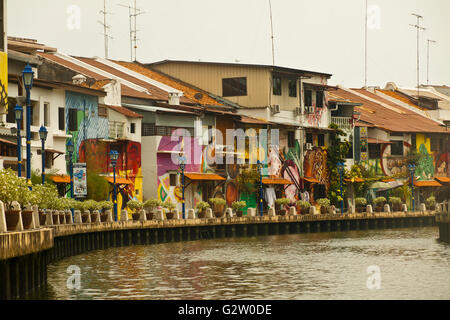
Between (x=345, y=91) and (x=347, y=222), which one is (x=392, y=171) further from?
(x=347, y=222)

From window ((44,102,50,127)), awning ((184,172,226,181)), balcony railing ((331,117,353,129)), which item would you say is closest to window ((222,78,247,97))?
awning ((184,172,226,181))

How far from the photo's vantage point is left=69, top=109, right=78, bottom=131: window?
5731 cm

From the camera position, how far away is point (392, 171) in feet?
283

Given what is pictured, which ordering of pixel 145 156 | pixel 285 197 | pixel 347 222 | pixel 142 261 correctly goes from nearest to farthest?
pixel 142 261 → pixel 145 156 → pixel 347 222 → pixel 285 197

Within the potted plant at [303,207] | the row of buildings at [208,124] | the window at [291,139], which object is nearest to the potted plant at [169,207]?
the row of buildings at [208,124]

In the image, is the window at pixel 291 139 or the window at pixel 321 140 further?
the window at pixel 321 140

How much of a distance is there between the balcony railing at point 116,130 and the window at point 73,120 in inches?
112

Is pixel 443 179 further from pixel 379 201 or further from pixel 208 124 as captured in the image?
pixel 208 124

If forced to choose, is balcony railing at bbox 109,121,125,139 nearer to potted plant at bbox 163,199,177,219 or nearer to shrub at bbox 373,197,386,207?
potted plant at bbox 163,199,177,219

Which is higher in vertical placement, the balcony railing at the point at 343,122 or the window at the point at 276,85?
the window at the point at 276,85

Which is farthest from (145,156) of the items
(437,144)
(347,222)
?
(437,144)

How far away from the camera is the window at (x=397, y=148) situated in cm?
8700

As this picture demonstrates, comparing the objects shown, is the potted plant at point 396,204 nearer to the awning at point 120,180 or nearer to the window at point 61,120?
the awning at point 120,180
